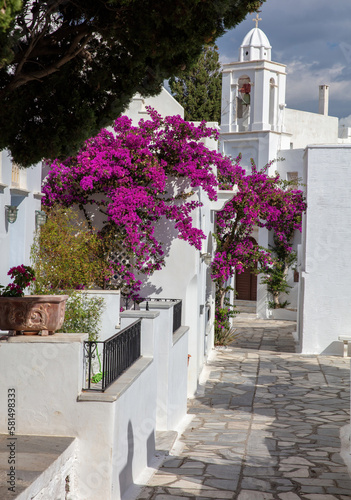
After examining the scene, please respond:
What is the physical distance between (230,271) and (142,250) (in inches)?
257

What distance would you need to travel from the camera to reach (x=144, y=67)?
5.86 metres

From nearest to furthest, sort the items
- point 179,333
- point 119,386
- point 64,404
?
point 64,404 < point 119,386 < point 179,333

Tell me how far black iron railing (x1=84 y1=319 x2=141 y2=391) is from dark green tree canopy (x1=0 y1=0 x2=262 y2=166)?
2.18 meters

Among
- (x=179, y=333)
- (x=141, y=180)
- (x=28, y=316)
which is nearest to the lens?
(x=28, y=316)

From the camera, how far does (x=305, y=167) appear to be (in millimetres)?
20969

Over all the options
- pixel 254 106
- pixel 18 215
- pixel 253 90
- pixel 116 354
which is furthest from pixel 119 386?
pixel 253 90

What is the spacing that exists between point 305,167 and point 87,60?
15.7 m

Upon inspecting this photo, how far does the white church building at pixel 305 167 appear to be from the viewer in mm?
20156

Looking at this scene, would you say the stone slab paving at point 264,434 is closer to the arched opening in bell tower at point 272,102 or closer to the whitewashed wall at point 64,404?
the whitewashed wall at point 64,404

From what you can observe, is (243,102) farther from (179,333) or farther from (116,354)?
(116,354)

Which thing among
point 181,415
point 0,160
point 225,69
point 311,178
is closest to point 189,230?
point 181,415

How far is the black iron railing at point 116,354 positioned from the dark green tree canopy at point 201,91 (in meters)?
30.0

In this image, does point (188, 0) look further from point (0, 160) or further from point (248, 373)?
point (248, 373)

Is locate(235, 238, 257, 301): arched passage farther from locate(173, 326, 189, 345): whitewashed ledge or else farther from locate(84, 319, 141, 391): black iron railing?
locate(84, 319, 141, 391): black iron railing
